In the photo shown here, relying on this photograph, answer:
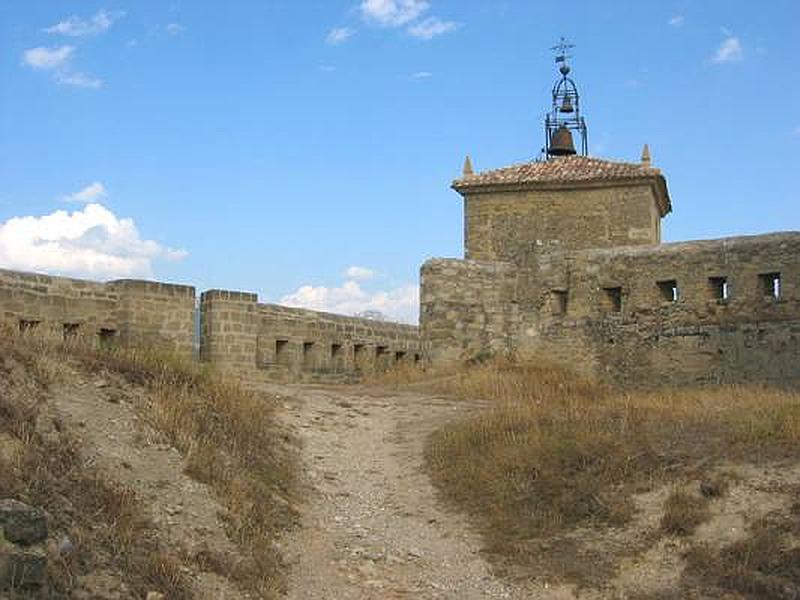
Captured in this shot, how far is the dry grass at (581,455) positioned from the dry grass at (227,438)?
1.82 m

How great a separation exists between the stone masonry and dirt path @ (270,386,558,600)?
4048mm

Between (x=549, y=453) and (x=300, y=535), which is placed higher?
(x=549, y=453)

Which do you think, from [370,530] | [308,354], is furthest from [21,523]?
[308,354]

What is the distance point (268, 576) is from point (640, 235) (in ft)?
69.2

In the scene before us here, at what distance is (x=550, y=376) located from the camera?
15758mm

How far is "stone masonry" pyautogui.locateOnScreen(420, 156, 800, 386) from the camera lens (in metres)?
14.7

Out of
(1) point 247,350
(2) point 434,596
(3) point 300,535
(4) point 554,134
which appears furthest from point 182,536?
(4) point 554,134

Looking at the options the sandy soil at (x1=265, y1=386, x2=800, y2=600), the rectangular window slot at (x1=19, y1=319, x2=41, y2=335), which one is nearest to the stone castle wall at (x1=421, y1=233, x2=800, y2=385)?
the sandy soil at (x1=265, y1=386, x2=800, y2=600)

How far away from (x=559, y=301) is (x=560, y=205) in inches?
424

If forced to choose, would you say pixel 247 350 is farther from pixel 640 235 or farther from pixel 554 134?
pixel 554 134

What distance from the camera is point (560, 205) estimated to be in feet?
89.7

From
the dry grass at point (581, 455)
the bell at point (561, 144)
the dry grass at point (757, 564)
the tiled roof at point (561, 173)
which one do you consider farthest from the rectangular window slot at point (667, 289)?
the bell at point (561, 144)

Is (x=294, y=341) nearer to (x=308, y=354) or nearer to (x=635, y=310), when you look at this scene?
(x=308, y=354)

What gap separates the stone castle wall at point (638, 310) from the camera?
48.1ft
